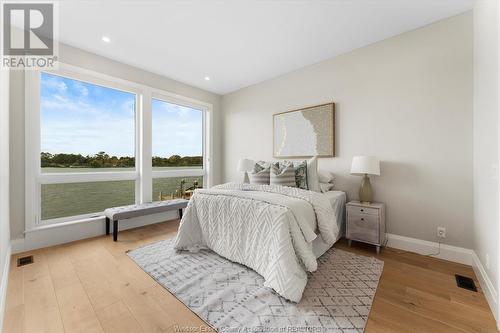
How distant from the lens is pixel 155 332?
4.21 ft

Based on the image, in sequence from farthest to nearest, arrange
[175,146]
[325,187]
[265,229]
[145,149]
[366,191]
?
→ 1. [175,146]
2. [145,149]
3. [325,187]
4. [366,191]
5. [265,229]

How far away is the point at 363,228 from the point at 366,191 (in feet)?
1.49

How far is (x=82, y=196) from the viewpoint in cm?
296

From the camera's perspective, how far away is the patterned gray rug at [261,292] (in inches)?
52.9

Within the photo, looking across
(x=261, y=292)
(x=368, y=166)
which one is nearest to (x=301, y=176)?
(x=368, y=166)

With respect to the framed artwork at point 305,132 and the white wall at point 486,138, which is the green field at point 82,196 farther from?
the white wall at point 486,138

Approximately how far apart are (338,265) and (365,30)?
8.92ft

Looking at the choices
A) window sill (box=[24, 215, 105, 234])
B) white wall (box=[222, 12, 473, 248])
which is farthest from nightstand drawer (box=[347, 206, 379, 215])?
window sill (box=[24, 215, 105, 234])

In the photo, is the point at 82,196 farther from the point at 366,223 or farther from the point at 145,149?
the point at 366,223

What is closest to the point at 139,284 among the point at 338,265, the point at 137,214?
the point at 137,214

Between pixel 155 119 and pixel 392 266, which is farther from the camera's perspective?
pixel 155 119

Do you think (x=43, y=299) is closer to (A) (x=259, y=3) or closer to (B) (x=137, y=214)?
(B) (x=137, y=214)

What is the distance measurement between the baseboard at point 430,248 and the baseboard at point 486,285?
0.08 m

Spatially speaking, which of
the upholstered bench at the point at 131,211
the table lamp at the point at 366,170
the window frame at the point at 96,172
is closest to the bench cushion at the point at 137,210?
the upholstered bench at the point at 131,211
